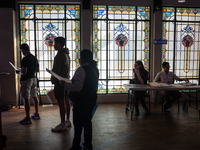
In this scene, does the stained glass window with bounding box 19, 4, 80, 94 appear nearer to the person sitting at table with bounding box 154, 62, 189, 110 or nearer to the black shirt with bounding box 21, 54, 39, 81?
the black shirt with bounding box 21, 54, 39, 81

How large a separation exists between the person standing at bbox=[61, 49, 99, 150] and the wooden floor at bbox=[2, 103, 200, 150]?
25.1 inches

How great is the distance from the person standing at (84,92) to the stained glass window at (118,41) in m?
3.72

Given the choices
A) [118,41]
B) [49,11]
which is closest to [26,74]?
[49,11]

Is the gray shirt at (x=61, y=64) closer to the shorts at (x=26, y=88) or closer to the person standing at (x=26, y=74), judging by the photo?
the person standing at (x=26, y=74)

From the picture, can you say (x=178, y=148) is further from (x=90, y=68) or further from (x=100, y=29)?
(x=100, y=29)

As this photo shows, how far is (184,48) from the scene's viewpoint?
653 centimetres

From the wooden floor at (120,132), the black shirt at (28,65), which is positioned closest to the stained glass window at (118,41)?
the wooden floor at (120,132)

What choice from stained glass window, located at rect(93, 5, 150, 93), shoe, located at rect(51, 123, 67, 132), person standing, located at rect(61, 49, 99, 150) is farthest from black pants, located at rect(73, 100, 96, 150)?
stained glass window, located at rect(93, 5, 150, 93)

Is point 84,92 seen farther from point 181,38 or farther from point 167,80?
point 181,38

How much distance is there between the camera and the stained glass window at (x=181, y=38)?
642 centimetres

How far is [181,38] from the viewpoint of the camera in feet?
21.3

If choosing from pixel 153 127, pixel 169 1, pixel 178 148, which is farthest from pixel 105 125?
pixel 169 1

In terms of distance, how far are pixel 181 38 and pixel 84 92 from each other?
197 inches

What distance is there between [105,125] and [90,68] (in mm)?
1989
